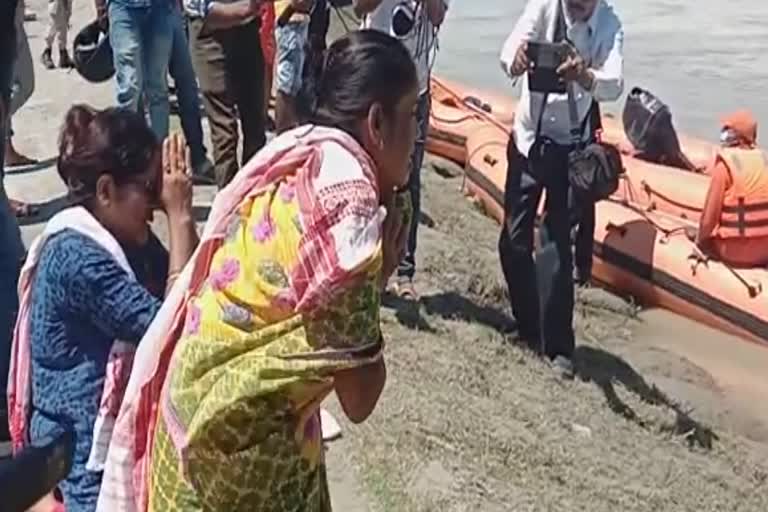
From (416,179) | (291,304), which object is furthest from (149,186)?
(416,179)

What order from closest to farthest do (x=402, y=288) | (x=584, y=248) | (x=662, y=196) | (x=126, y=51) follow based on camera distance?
(x=402, y=288)
(x=126, y=51)
(x=584, y=248)
(x=662, y=196)

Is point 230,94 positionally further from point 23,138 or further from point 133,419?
point 133,419

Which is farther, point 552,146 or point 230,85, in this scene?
point 230,85

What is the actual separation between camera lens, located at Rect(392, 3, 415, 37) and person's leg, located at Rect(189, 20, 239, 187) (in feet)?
3.71

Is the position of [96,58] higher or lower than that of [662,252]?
higher

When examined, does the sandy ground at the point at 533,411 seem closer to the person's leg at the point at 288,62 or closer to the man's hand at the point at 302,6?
the person's leg at the point at 288,62

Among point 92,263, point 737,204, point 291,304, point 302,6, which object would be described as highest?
point 291,304

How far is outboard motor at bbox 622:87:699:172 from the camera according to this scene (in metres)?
10.5

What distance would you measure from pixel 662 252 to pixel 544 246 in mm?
2816

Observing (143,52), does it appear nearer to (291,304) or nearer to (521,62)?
(521,62)

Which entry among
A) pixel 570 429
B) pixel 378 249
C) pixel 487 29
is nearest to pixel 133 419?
pixel 378 249

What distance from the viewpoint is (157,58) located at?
7.21 metres

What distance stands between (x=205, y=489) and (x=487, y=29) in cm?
2010

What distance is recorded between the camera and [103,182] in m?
3.25
